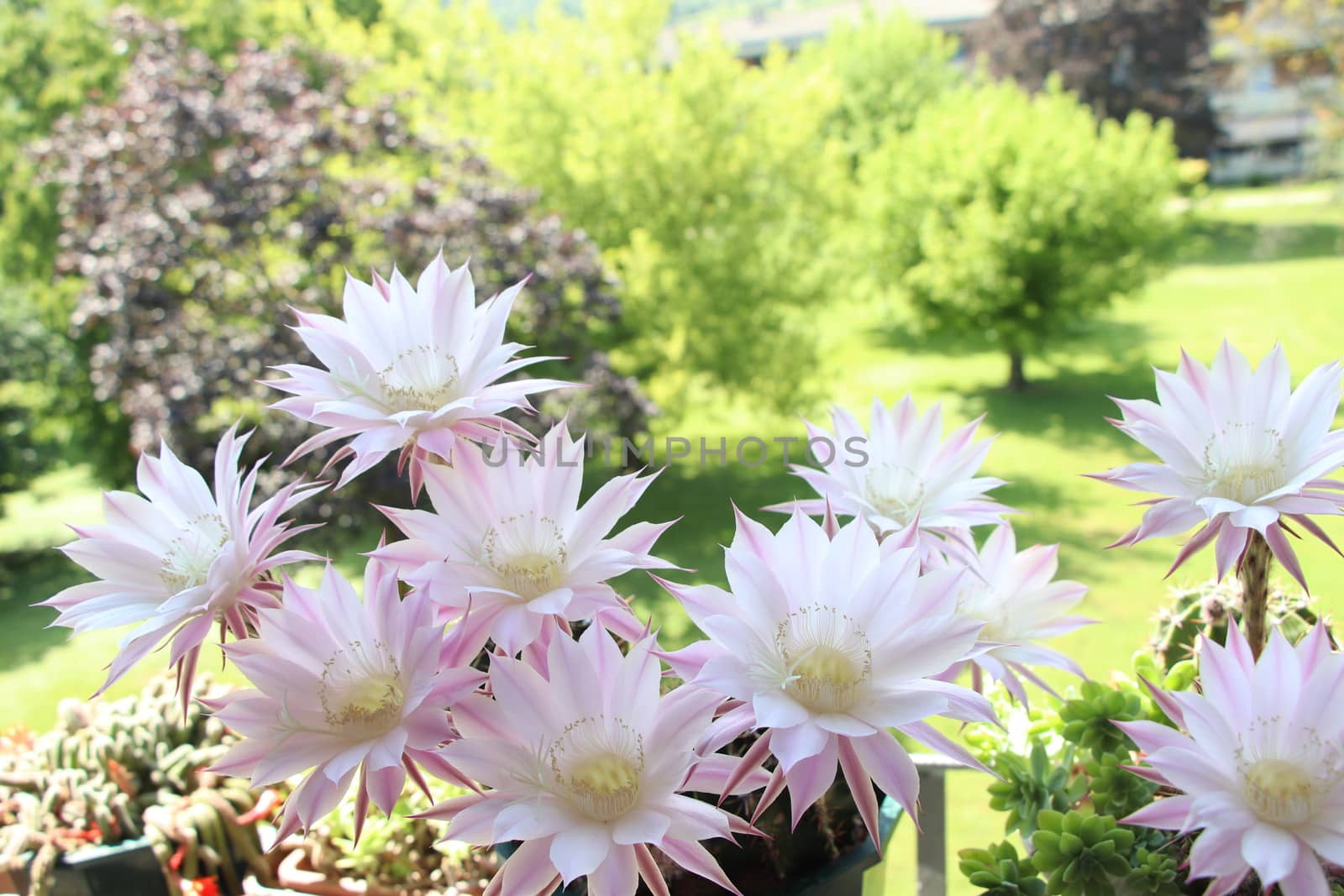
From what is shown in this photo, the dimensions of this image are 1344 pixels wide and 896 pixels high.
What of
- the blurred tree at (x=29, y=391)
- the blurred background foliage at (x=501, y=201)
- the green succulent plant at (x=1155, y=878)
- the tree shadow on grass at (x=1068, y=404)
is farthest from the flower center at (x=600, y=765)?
the tree shadow on grass at (x=1068, y=404)

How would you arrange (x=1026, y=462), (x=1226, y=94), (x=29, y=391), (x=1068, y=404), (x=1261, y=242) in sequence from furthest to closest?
1. (x=1226, y=94)
2. (x=1261, y=242)
3. (x=1068, y=404)
4. (x=1026, y=462)
5. (x=29, y=391)

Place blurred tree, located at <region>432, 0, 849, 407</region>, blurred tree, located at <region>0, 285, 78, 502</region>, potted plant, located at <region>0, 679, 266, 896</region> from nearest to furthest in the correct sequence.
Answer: potted plant, located at <region>0, 679, 266, 896</region> < blurred tree, located at <region>432, 0, 849, 407</region> < blurred tree, located at <region>0, 285, 78, 502</region>

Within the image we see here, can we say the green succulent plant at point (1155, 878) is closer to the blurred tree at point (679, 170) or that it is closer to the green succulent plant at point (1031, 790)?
the green succulent plant at point (1031, 790)

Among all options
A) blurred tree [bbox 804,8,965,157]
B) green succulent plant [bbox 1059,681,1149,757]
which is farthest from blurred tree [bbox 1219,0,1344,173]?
green succulent plant [bbox 1059,681,1149,757]

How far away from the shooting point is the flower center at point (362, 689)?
0.48 m

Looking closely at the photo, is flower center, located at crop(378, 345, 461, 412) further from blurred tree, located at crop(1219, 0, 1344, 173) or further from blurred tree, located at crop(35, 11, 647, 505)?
blurred tree, located at crop(1219, 0, 1344, 173)

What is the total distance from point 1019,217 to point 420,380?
563 centimetres

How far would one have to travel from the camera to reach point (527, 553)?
0.52 meters

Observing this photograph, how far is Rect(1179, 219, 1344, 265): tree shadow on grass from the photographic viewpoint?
33.9ft

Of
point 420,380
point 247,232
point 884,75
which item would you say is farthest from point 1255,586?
point 884,75

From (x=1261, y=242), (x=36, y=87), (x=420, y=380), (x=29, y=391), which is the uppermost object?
(x=36, y=87)

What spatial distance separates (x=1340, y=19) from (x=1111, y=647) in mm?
7829

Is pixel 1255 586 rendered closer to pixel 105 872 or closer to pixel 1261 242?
pixel 105 872

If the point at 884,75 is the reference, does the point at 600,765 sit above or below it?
below
